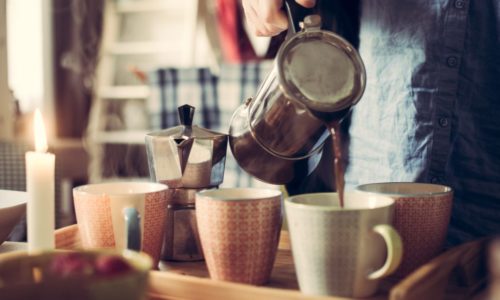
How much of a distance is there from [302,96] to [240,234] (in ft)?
0.58

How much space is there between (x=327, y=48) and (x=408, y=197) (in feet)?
0.68

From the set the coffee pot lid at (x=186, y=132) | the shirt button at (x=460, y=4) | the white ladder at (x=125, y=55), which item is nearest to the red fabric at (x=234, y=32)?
the white ladder at (x=125, y=55)

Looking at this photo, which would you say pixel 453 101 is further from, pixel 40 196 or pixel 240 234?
pixel 40 196

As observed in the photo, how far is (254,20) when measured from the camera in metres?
1.08

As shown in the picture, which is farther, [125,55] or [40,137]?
[125,55]

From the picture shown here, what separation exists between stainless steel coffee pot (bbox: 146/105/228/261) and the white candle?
0.73 ft

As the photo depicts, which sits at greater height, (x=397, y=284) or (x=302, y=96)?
(x=302, y=96)

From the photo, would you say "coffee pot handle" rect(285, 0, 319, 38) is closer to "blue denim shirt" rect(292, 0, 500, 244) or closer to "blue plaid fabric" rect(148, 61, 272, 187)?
"blue denim shirt" rect(292, 0, 500, 244)

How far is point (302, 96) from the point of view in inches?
29.1

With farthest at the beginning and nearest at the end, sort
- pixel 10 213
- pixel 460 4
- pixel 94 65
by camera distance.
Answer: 1. pixel 94 65
2. pixel 460 4
3. pixel 10 213

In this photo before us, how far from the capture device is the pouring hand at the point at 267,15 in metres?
0.96

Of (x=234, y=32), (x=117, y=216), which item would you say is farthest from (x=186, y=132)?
(x=234, y=32)

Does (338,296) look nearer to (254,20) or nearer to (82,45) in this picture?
(254,20)

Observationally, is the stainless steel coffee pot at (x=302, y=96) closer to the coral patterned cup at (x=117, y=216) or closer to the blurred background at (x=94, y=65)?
the coral patterned cup at (x=117, y=216)
